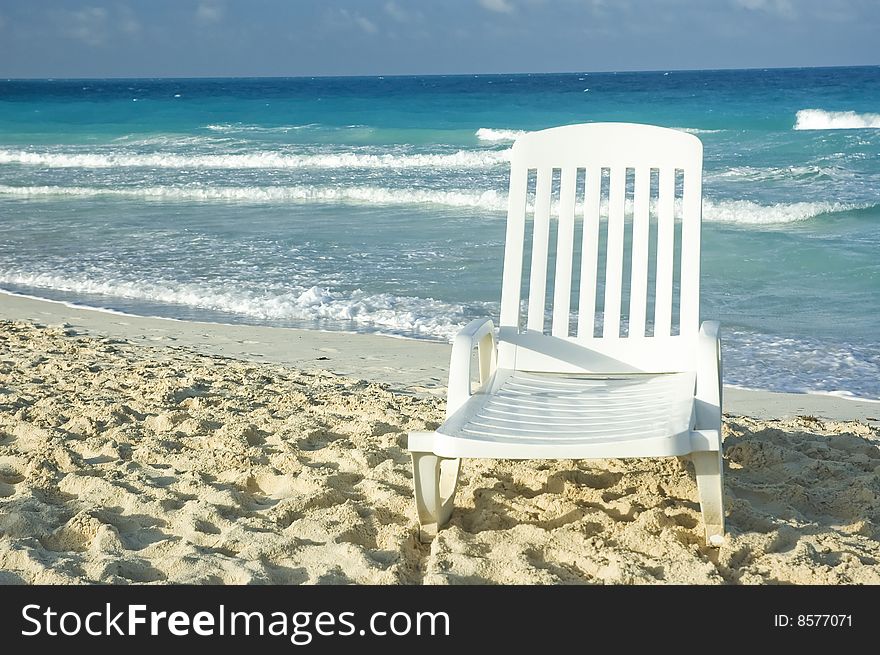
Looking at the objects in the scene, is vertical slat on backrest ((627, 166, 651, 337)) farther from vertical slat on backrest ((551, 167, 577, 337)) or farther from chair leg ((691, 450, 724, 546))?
chair leg ((691, 450, 724, 546))

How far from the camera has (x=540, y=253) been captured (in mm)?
4230

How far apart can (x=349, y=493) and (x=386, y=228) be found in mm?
7534

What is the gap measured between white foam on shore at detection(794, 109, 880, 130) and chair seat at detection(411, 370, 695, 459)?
22.0 m

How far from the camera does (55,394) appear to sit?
4973 mm

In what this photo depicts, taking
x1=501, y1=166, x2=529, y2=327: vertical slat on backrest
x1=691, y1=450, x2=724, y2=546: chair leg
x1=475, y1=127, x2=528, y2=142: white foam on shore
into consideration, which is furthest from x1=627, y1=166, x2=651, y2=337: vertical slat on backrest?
x1=475, y1=127, x2=528, y2=142: white foam on shore

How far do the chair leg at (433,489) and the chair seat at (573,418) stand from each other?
0.17 meters

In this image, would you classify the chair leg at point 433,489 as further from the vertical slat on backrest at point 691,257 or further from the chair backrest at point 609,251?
the vertical slat on backrest at point 691,257

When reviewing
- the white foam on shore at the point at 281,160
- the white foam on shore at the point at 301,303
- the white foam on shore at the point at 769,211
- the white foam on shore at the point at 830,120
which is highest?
the white foam on shore at the point at 830,120

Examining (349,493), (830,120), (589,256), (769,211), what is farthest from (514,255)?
(830,120)

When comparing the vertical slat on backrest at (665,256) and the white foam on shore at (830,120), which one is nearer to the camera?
the vertical slat on backrest at (665,256)

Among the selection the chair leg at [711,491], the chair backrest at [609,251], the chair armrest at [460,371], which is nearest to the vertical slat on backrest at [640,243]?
the chair backrest at [609,251]

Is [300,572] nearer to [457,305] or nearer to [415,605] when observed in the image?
[415,605]

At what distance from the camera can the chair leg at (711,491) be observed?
3.14 metres

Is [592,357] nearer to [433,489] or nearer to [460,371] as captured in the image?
[460,371]
